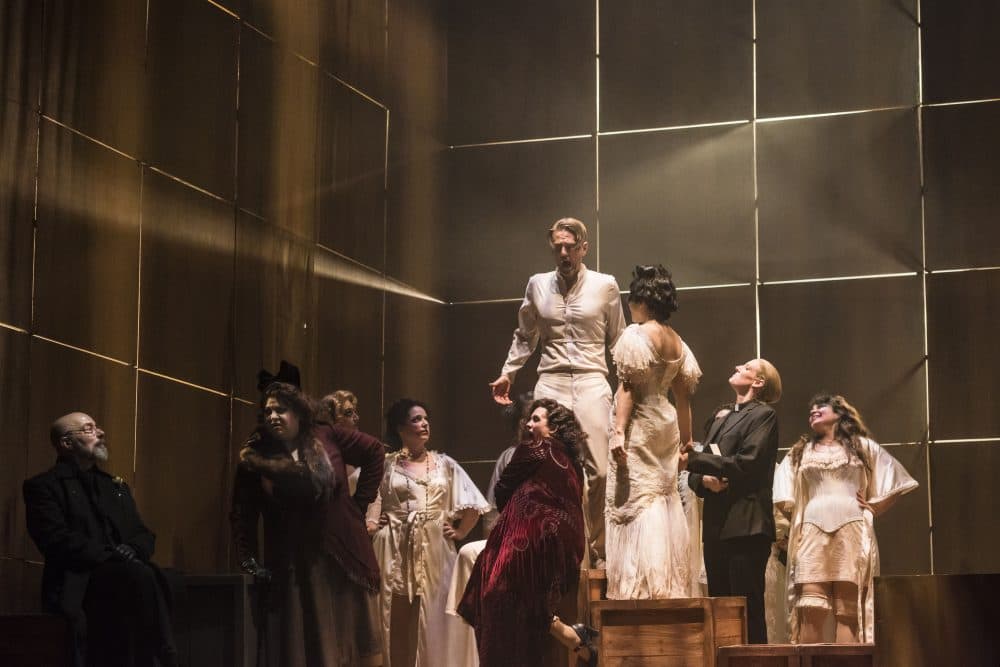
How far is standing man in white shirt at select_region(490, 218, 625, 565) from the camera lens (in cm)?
955

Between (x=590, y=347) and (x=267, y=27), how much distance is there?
2.88 m

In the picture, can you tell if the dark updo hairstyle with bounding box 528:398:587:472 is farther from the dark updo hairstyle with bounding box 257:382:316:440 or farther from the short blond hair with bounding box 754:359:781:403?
the short blond hair with bounding box 754:359:781:403

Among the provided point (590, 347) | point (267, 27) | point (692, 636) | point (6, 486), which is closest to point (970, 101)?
point (590, 347)

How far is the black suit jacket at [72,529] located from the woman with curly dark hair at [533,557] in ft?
4.81

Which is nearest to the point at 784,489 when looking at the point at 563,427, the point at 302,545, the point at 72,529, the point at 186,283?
the point at 563,427

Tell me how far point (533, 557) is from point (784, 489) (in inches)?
76.6

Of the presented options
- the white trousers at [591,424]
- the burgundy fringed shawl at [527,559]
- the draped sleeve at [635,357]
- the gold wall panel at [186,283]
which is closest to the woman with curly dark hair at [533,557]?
the burgundy fringed shawl at [527,559]

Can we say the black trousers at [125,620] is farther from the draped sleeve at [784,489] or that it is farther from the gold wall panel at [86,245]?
the draped sleeve at [784,489]

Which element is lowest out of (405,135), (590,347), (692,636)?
(692,636)

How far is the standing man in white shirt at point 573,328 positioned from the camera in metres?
9.55

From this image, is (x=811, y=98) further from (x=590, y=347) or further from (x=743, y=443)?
(x=743, y=443)

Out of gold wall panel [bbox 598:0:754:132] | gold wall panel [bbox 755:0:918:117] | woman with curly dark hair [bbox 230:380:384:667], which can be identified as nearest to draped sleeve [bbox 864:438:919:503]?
woman with curly dark hair [bbox 230:380:384:667]

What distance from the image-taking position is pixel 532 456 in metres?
7.61

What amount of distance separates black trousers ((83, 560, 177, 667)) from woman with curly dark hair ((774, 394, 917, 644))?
3086mm
